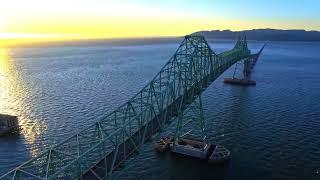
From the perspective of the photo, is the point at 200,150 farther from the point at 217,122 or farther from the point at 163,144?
the point at 217,122

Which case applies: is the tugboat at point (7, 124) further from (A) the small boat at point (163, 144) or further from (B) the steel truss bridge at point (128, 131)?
(A) the small boat at point (163, 144)

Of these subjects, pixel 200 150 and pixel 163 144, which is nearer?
pixel 200 150

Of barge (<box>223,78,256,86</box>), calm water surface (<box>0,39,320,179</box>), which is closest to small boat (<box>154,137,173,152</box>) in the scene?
calm water surface (<box>0,39,320,179</box>)

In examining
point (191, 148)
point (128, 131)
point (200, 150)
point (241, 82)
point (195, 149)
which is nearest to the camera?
point (200, 150)

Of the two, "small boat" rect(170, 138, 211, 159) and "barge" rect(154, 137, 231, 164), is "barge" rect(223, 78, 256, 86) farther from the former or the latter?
"small boat" rect(170, 138, 211, 159)

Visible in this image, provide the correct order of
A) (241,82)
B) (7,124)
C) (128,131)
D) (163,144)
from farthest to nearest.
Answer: (241,82), (7,124), (128,131), (163,144)

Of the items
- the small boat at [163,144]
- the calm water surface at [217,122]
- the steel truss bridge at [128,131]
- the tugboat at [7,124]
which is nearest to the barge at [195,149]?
the small boat at [163,144]

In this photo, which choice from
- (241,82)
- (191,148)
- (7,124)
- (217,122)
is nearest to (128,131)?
(191,148)
